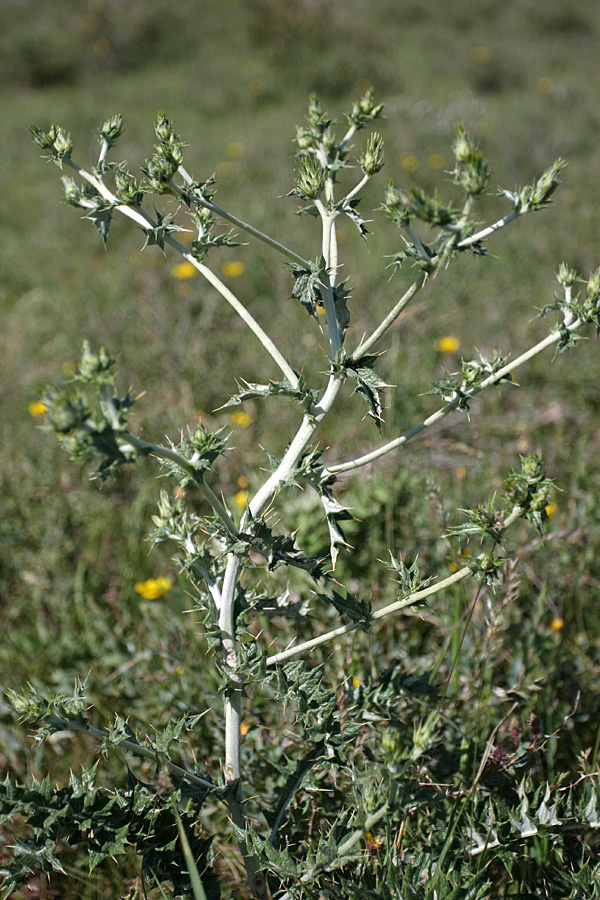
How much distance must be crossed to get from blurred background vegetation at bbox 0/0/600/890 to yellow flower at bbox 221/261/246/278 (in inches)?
1.0

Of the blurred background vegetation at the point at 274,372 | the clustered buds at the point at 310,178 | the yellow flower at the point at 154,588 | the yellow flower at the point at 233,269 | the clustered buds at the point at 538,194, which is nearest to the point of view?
the clustered buds at the point at 538,194

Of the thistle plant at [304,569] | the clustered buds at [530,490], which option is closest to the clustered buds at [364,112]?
the thistle plant at [304,569]

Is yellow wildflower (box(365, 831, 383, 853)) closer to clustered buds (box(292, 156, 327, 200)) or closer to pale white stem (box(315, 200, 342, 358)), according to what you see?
A: pale white stem (box(315, 200, 342, 358))

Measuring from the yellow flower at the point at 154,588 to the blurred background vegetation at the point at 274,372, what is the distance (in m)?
0.05

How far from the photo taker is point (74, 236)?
6.07 meters

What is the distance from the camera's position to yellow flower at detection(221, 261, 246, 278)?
16.0ft

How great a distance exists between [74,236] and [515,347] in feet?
13.7

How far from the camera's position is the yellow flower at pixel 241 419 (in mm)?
3561

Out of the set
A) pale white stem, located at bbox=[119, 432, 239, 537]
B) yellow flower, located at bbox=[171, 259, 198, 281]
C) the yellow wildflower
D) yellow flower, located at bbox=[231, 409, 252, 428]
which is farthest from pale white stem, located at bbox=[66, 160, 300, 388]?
yellow flower, located at bbox=[171, 259, 198, 281]

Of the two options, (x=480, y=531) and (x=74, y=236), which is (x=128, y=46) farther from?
(x=480, y=531)

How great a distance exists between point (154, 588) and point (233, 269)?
298 centimetres

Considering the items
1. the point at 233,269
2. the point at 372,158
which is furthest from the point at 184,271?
the point at 372,158

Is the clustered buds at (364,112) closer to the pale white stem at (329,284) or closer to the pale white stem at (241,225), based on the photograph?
the pale white stem at (329,284)

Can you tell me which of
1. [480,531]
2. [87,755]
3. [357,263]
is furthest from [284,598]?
[357,263]
